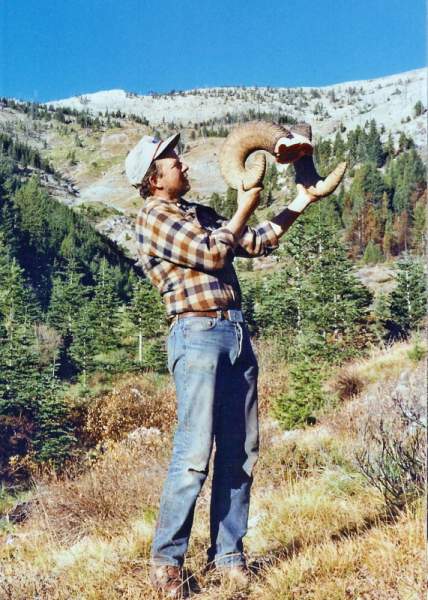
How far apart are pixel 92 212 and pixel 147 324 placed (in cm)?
3282

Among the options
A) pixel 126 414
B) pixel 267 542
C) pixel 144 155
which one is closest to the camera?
pixel 144 155

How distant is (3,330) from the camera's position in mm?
23562

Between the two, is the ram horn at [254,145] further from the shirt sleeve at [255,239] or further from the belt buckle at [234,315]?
the belt buckle at [234,315]

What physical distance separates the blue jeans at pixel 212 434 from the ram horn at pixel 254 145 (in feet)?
2.37

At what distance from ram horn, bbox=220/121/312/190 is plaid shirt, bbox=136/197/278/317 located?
245 mm

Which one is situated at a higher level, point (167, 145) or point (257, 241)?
point (167, 145)

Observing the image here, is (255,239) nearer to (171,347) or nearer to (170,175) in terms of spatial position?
(170,175)

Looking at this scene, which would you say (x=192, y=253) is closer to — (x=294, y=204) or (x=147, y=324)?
(x=294, y=204)

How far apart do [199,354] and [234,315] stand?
26 centimetres

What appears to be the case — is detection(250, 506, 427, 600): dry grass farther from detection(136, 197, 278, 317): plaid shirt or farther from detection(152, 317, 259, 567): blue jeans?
detection(136, 197, 278, 317): plaid shirt

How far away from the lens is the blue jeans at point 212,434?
257 centimetres

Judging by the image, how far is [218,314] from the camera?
2648mm

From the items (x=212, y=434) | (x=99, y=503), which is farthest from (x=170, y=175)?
(x=99, y=503)

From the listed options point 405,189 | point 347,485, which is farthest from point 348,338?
point 405,189
